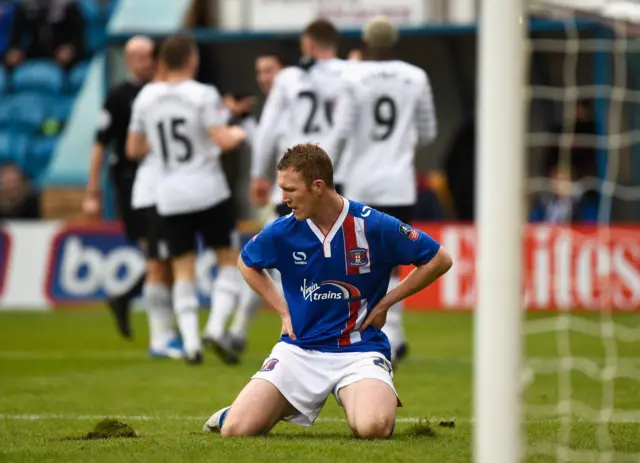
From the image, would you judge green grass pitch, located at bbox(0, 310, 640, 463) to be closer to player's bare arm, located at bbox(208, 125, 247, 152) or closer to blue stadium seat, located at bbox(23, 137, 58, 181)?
player's bare arm, located at bbox(208, 125, 247, 152)

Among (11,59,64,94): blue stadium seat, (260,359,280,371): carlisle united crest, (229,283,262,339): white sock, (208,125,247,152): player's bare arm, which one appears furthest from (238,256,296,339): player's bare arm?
(11,59,64,94): blue stadium seat

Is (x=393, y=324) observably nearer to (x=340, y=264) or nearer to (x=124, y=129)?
(x=124, y=129)

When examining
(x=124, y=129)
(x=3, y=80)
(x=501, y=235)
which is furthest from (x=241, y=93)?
(x=501, y=235)

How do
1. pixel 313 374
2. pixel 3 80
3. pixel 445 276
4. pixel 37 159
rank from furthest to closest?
1. pixel 3 80
2. pixel 37 159
3. pixel 445 276
4. pixel 313 374

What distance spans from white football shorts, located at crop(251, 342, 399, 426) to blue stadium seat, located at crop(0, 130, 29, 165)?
15953mm

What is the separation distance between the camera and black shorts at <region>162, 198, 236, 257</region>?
10.2m

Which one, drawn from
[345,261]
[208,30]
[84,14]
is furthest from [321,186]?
[84,14]

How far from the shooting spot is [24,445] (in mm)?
5930

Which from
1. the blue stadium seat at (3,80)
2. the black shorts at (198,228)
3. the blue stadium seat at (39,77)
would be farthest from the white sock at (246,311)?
the blue stadium seat at (3,80)

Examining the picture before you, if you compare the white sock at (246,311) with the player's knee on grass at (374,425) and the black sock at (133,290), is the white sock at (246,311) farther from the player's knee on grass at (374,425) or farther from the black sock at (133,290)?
the player's knee on grass at (374,425)

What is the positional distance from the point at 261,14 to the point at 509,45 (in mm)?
14979

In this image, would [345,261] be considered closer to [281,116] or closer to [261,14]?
[281,116]

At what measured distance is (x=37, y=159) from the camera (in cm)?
2170

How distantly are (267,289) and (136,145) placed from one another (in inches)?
165
